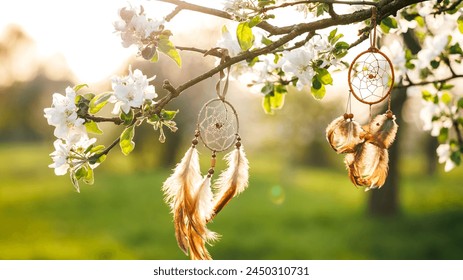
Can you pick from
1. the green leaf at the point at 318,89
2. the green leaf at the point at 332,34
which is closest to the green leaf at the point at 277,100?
the green leaf at the point at 318,89

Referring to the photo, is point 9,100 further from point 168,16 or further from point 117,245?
point 168,16

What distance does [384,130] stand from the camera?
83.9 inches

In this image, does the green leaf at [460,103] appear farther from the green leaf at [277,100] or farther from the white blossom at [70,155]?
the white blossom at [70,155]

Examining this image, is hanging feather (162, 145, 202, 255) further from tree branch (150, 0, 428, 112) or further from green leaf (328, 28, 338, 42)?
green leaf (328, 28, 338, 42)

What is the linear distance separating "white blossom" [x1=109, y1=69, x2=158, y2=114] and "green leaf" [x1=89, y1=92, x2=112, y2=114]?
0.09 ft

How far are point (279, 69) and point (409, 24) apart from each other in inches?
30.7

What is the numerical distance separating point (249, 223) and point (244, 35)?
9.32m

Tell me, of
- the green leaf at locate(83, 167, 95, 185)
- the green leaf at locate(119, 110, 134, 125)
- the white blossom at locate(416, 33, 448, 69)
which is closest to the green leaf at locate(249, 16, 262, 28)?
the green leaf at locate(119, 110, 134, 125)

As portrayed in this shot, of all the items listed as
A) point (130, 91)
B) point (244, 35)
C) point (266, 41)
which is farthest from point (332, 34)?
point (130, 91)

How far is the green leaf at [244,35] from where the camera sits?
2248 mm

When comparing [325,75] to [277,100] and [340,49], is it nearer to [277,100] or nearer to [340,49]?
[340,49]

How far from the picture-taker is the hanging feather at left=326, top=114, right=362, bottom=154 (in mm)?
2145

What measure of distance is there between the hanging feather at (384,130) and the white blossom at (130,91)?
33.6 inches

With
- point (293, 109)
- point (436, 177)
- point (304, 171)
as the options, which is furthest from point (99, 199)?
point (436, 177)
